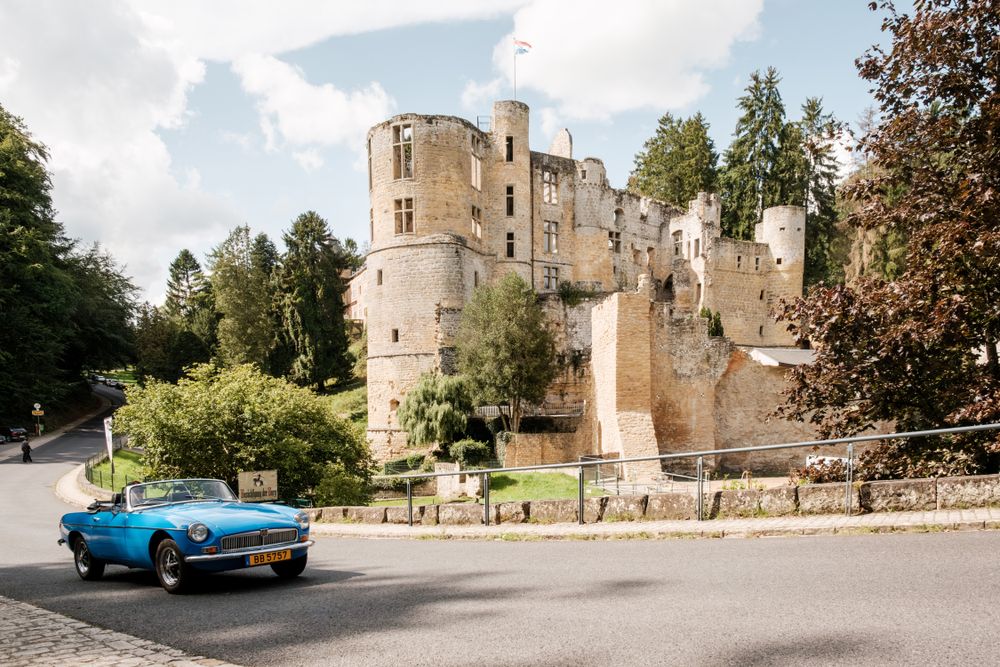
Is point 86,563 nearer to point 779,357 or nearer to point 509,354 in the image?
point 509,354

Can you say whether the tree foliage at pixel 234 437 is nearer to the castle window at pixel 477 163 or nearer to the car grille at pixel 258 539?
→ the car grille at pixel 258 539

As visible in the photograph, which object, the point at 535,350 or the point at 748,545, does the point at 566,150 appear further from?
the point at 748,545

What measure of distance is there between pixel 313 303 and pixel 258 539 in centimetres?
5067

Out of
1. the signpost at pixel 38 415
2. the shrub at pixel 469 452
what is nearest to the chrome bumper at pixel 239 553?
the shrub at pixel 469 452

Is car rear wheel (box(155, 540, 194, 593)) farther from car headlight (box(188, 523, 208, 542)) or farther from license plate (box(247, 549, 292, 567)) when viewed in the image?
license plate (box(247, 549, 292, 567))

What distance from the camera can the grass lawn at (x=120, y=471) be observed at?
1136 inches

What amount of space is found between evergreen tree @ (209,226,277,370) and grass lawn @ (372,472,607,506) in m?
29.3

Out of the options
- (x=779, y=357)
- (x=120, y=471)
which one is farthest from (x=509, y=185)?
(x=120, y=471)

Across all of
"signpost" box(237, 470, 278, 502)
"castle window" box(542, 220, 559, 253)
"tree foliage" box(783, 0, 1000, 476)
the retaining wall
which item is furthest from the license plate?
"castle window" box(542, 220, 559, 253)

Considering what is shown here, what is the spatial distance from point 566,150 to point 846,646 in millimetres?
54823

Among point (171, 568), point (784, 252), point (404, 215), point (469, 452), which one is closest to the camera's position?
point (171, 568)

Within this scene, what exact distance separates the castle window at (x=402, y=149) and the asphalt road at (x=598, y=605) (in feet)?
118

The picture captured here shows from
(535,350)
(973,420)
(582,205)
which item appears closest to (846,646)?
(973,420)

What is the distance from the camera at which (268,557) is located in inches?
330
